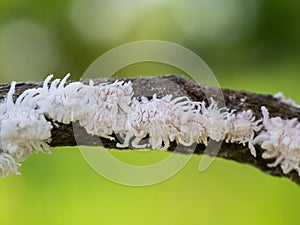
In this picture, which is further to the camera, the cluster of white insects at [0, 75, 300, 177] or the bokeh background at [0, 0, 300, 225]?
the bokeh background at [0, 0, 300, 225]

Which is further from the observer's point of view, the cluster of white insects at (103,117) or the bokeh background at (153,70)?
the bokeh background at (153,70)

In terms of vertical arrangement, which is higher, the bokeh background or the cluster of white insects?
the bokeh background

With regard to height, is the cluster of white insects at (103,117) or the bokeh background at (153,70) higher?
the bokeh background at (153,70)

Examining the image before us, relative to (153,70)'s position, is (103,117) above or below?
below

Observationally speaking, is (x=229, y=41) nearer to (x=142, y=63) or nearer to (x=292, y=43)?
(x=292, y=43)
